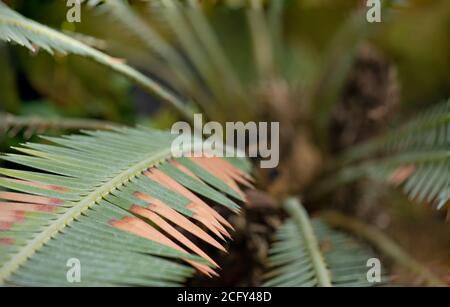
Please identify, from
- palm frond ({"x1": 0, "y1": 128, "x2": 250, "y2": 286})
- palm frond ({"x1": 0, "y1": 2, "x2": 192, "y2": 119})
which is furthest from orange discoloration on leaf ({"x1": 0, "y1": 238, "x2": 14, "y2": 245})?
palm frond ({"x1": 0, "y1": 2, "x2": 192, "y2": 119})

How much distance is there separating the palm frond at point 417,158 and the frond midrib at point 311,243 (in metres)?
0.16

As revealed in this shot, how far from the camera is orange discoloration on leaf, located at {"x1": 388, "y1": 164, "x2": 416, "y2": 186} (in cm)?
91

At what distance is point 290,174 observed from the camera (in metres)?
1.24

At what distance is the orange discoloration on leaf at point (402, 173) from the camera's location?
2.98 ft

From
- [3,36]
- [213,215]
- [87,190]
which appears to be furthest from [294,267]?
[3,36]

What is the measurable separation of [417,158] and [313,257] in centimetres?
27

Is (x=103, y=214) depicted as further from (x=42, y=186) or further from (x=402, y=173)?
(x=402, y=173)

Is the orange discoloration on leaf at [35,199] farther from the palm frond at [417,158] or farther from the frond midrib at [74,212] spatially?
the palm frond at [417,158]

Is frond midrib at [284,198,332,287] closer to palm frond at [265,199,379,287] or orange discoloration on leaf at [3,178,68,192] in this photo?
palm frond at [265,199,379,287]

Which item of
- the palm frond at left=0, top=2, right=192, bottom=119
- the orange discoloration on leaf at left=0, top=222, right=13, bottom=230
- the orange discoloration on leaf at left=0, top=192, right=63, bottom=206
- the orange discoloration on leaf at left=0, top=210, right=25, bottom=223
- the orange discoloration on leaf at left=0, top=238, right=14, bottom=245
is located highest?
the palm frond at left=0, top=2, right=192, bottom=119

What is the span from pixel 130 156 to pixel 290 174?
63cm

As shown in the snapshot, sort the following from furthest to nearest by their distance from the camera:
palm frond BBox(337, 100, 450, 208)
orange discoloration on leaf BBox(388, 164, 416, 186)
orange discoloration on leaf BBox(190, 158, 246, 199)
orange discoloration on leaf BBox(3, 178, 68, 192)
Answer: orange discoloration on leaf BBox(388, 164, 416, 186) < palm frond BBox(337, 100, 450, 208) < orange discoloration on leaf BBox(190, 158, 246, 199) < orange discoloration on leaf BBox(3, 178, 68, 192)

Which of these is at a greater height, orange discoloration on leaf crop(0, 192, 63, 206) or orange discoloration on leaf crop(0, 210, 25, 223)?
orange discoloration on leaf crop(0, 192, 63, 206)

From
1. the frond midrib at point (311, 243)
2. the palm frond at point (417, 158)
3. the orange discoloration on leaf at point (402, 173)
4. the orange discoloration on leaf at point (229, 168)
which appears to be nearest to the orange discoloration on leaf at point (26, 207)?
the orange discoloration on leaf at point (229, 168)
